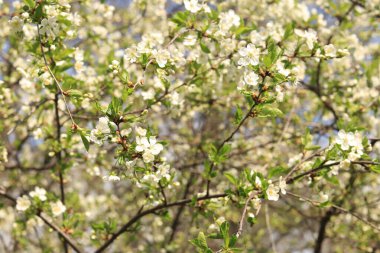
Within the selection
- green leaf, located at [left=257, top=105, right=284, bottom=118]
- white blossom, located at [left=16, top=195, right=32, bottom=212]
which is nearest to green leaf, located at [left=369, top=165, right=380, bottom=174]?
green leaf, located at [left=257, top=105, right=284, bottom=118]

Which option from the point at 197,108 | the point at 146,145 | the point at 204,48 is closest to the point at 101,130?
the point at 146,145

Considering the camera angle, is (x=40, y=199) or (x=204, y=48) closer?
(x=204, y=48)

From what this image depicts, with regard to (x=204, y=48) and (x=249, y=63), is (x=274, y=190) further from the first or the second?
(x=204, y=48)

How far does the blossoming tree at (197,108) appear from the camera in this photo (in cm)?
248

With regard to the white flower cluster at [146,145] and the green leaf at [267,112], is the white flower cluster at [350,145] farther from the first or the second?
the white flower cluster at [146,145]

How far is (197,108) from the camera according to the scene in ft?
14.2

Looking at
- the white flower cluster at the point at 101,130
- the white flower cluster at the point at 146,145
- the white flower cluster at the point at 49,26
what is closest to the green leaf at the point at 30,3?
the white flower cluster at the point at 49,26

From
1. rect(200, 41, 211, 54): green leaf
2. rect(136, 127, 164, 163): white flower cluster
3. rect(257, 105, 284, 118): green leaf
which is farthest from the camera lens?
rect(200, 41, 211, 54): green leaf

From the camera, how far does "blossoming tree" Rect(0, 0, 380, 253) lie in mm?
2480

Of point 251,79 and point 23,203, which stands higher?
point 23,203

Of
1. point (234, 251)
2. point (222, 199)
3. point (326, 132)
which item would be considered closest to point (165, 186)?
point (222, 199)

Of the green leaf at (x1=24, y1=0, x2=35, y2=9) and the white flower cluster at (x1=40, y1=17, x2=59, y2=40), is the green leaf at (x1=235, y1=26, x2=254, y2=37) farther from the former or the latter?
the green leaf at (x1=24, y1=0, x2=35, y2=9)

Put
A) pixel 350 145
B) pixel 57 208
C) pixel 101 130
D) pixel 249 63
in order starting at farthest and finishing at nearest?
pixel 57 208 < pixel 350 145 < pixel 249 63 < pixel 101 130

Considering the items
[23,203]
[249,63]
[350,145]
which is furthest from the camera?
[23,203]
